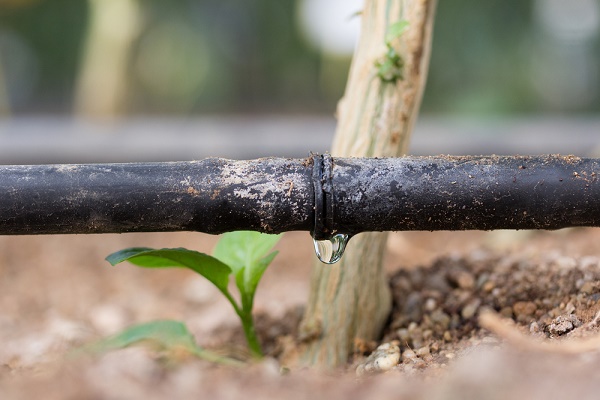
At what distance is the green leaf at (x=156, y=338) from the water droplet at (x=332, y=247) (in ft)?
0.79

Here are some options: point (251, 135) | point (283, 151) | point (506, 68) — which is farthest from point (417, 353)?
point (506, 68)

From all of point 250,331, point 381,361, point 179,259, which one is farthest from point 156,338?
point 381,361

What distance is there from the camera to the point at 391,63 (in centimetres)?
130

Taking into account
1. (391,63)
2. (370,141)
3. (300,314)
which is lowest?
(300,314)

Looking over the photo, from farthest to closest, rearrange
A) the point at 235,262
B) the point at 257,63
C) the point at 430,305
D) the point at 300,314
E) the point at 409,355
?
1. the point at 257,63
2. the point at 300,314
3. the point at 430,305
4. the point at 235,262
5. the point at 409,355

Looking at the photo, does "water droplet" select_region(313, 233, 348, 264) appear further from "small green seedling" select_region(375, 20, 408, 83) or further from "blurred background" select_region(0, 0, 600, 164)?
"blurred background" select_region(0, 0, 600, 164)

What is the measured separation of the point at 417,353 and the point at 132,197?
51cm

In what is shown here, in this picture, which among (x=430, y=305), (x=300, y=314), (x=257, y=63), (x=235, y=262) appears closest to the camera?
(x=235, y=262)

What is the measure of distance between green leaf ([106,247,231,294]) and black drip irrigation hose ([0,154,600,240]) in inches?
3.0

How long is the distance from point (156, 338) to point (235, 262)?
23cm

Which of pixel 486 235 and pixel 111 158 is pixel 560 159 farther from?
pixel 111 158

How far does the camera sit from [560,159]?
3.34 ft

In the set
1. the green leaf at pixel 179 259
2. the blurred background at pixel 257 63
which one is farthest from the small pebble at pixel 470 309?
the blurred background at pixel 257 63

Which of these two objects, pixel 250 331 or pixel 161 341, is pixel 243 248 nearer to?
pixel 250 331
